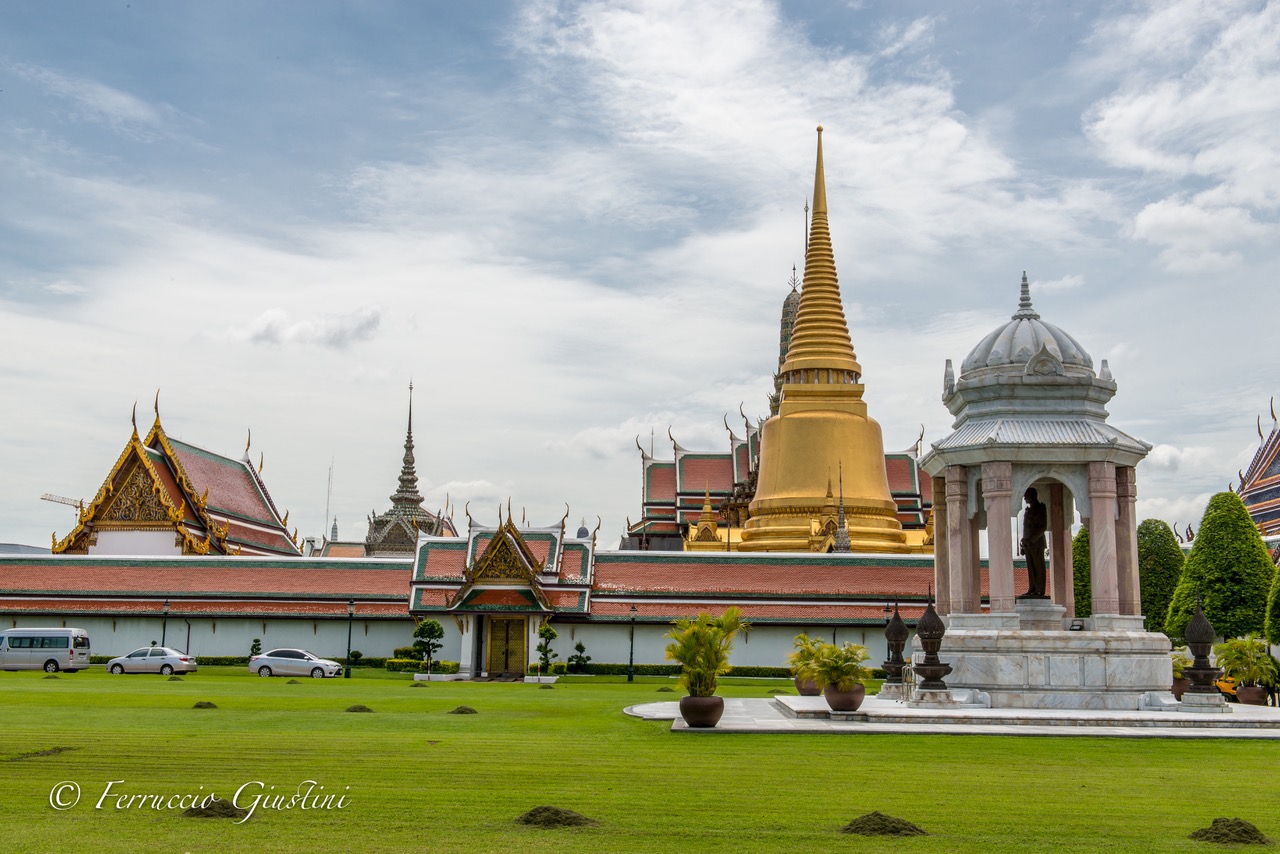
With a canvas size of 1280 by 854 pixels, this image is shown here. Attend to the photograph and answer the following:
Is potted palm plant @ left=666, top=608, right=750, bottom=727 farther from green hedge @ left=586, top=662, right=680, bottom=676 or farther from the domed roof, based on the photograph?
green hedge @ left=586, top=662, right=680, bottom=676

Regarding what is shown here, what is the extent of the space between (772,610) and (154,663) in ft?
60.0

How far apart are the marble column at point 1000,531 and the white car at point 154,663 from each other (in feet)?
77.5

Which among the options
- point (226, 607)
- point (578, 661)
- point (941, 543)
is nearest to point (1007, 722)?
point (941, 543)

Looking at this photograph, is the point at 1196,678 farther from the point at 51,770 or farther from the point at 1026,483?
the point at 51,770

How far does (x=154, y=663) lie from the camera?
36500 mm

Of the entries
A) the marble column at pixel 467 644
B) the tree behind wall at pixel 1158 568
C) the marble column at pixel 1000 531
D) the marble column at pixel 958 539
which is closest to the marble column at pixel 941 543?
the marble column at pixel 958 539

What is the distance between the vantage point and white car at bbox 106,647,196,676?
36.4 m

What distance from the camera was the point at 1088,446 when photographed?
22469mm

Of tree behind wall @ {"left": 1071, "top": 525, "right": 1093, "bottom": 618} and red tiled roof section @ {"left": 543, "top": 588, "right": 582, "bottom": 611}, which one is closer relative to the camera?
tree behind wall @ {"left": 1071, "top": 525, "right": 1093, "bottom": 618}

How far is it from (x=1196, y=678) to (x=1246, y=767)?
6.21 metres

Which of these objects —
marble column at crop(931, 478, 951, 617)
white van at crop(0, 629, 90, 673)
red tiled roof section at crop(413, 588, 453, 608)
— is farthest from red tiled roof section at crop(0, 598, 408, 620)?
marble column at crop(931, 478, 951, 617)

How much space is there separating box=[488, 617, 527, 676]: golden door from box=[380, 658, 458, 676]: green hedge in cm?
126

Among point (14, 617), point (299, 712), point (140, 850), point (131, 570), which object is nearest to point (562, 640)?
point (131, 570)

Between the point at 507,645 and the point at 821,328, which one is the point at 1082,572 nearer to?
the point at 507,645
